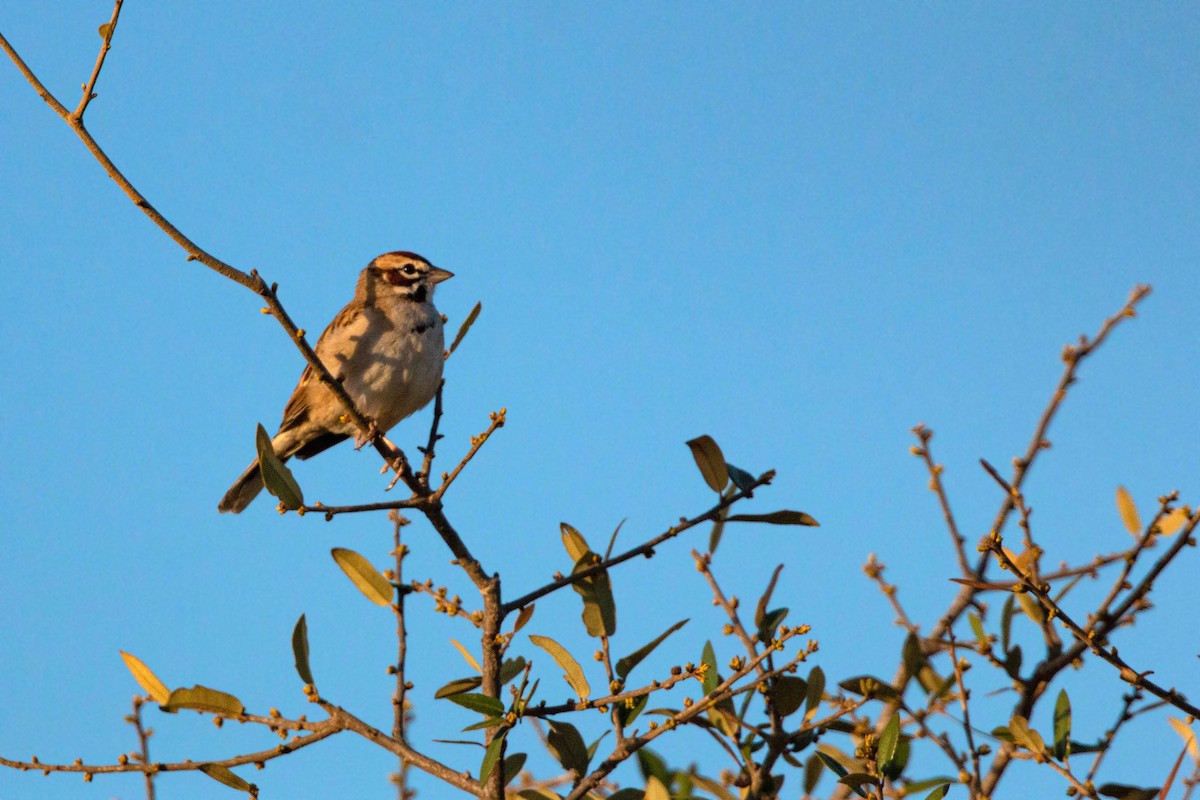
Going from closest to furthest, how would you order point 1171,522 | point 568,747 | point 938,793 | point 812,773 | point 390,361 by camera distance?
1. point 938,793
2. point 568,747
3. point 812,773
4. point 1171,522
5. point 390,361

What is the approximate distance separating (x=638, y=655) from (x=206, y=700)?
876 mm

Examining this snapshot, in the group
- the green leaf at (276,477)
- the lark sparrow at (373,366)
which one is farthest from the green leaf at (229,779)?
the lark sparrow at (373,366)

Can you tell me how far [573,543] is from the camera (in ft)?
8.98

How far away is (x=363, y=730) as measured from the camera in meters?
2.37

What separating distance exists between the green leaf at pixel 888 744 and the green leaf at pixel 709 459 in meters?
0.62


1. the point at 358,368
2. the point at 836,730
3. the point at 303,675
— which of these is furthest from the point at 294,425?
the point at 836,730

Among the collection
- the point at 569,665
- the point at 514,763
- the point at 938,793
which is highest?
the point at 569,665

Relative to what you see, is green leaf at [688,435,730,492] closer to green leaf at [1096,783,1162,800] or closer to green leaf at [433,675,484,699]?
green leaf at [433,675,484,699]

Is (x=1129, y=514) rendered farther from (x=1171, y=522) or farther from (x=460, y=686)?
(x=460, y=686)

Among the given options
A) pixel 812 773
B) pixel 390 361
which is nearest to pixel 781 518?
pixel 812 773

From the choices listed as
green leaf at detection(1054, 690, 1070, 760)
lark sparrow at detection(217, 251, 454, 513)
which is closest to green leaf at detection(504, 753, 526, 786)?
green leaf at detection(1054, 690, 1070, 760)

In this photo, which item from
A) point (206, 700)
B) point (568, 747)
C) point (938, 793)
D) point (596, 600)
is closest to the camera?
point (938, 793)

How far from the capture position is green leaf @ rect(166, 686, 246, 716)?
2.40 meters

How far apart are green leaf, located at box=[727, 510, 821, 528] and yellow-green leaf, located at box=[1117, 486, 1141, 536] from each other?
1289mm
